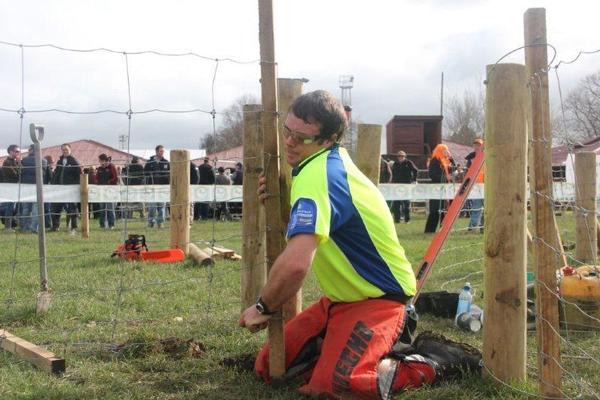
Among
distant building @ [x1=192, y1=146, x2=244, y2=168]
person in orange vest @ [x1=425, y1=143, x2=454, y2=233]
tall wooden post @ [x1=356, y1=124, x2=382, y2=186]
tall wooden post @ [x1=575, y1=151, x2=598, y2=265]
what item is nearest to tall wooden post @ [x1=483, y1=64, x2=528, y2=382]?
tall wooden post @ [x1=356, y1=124, x2=382, y2=186]

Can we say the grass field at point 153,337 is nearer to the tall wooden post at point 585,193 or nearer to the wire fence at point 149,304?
the wire fence at point 149,304

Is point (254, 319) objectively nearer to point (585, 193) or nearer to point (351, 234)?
point (351, 234)

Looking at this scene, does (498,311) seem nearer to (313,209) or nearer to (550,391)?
(550,391)

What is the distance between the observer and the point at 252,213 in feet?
16.1

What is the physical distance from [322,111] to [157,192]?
1145cm

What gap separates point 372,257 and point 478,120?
217 ft

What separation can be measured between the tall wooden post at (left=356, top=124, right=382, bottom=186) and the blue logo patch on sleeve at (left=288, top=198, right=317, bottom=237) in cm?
190

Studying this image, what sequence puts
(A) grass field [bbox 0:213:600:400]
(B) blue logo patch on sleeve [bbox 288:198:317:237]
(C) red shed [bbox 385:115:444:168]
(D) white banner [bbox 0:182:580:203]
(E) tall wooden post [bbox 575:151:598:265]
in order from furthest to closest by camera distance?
(C) red shed [bbox 385:115:444:168] < (D) white banner [bbox 0:182:580:203] < (E) tall wooden post [bbox 575:151:598:265] < (A) grass field [bbox 0:213:600:400] < (B) blue logo patch on sleeve [bbox 288:198:317:237]

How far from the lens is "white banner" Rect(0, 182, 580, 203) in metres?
12.5

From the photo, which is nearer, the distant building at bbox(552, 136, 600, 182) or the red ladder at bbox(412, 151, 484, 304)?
the distant building at bbox(552, 136, 600, 182)

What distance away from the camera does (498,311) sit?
12.2 feet

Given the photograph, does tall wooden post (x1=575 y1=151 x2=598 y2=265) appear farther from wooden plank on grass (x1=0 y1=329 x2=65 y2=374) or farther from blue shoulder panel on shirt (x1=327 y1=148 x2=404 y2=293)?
wooden plank on grass (x1=0 y1=329 x2=65 y2=374)

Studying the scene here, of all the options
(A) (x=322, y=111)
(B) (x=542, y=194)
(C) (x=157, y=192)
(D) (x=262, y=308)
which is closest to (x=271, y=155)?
(A) (x=322, y=111)

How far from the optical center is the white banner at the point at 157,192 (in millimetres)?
12539
